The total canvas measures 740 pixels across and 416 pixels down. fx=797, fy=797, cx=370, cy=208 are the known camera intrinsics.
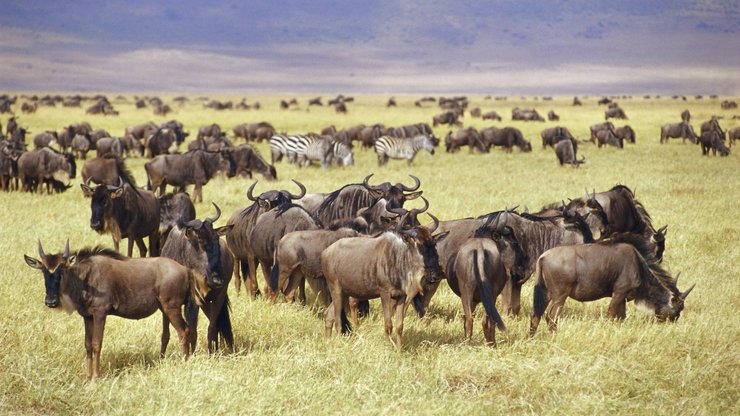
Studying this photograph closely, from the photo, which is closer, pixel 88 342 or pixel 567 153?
pixel 88 342

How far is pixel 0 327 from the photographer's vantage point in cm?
738

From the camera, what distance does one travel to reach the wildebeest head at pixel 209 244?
694cm

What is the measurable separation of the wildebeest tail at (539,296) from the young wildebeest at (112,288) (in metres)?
3.36

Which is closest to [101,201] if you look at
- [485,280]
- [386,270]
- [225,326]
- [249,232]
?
[249,232]

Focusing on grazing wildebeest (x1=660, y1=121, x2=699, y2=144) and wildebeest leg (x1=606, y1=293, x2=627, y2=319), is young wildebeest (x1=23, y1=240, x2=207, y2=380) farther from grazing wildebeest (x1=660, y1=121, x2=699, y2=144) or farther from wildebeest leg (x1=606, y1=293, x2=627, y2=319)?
grazing wildebeest (x1=660, y1=121, x2=699, y2=144)

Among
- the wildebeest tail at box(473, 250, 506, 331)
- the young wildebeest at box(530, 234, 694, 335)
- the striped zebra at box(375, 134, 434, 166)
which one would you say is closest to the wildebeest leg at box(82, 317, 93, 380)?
the wildebeest tail at box(473, 250, 506, 331)

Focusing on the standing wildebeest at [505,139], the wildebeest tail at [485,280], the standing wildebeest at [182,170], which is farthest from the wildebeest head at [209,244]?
the standing wildebeest at [505,139]

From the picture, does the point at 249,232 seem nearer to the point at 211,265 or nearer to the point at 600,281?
the point at 211,265

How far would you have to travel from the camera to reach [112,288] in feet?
20.9

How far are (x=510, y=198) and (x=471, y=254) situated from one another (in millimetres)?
10571

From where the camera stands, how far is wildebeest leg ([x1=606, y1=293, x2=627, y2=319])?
802 cm

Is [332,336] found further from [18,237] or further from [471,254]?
[18,237]

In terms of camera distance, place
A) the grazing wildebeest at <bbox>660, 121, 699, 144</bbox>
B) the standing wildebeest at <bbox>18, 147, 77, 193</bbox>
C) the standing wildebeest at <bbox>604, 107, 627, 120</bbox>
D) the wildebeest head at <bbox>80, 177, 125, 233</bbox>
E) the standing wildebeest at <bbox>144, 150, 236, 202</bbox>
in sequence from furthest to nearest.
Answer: the standing wildebeest at <bbox>604, 107, 627, 120</bbox>, the grazing wildebeest at <bbox>660, 121, 699, 144</bbox>, the standing wildebeest at <bbox>18, 147, 77, 193</bbox>, the standing wildebeest at <bbox>144, 150, 236, 202</bbox>, the wildebeest head at <bbox>80, 177, 125, 233</bbox>

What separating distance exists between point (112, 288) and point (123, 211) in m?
5.31
